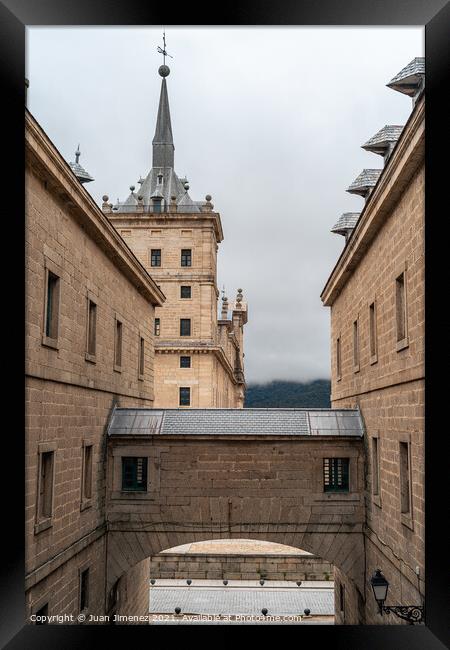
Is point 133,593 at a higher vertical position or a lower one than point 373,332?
lower

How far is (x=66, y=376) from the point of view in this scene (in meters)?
13.3

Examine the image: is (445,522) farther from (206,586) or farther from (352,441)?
(206,586)

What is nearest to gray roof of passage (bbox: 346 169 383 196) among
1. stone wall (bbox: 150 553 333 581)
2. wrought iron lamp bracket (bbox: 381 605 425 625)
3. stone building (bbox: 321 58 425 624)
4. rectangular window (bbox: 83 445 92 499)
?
stone building (bbox: 321 58 425 624)

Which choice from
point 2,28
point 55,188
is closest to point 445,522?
point 2,28

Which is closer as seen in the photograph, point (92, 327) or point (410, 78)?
point (410, 78)

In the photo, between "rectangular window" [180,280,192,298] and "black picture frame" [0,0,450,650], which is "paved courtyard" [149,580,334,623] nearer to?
"black picture frame" [0,0,450,650]

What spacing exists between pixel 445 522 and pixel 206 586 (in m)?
21.6

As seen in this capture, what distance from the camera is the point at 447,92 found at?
7.73m

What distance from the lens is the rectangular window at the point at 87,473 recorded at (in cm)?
1502

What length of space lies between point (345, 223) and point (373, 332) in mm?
7331

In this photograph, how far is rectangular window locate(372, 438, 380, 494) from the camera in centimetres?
1466

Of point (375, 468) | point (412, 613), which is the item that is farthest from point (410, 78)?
point (412, 613)

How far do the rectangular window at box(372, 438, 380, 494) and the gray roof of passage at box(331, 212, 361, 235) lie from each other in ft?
28.4

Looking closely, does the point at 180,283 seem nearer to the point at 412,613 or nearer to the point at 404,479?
the point at 404,479
